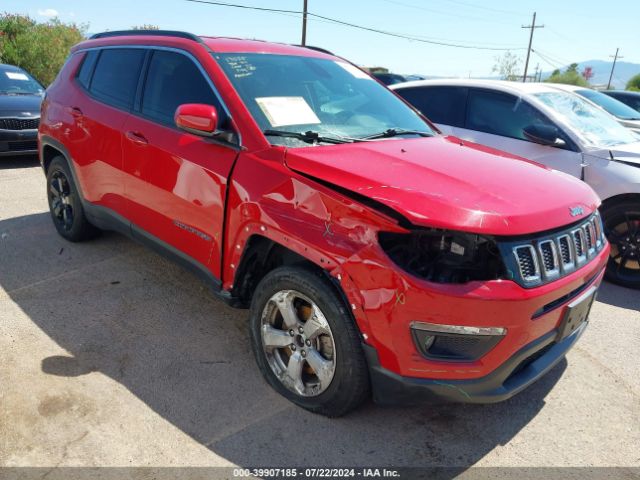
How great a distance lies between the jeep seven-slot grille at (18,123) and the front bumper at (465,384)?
25.4 ft

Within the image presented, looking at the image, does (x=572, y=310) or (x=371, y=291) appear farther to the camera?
(x=572, y=310)

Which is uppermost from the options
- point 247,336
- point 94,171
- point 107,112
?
point 107,112

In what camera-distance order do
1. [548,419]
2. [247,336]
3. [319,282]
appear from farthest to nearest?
[247,336]
[548,419]
[319,282]

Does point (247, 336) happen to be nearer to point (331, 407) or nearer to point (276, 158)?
point (331, 407)

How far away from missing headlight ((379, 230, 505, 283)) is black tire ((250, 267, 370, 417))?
37 centimetres

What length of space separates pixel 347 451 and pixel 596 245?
1.71 meters

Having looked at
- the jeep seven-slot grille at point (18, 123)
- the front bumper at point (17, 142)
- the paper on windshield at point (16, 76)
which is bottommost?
the front bumper at point (17, 142)

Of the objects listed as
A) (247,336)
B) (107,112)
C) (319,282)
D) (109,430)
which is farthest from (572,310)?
(107,112)

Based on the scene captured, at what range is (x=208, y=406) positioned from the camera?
2.71 meters

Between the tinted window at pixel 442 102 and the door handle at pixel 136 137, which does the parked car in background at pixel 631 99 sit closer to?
the tinted window at pixel 442 102

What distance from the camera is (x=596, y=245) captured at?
2.75 metres

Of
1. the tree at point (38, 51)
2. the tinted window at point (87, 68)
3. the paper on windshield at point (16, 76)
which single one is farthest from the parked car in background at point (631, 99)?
the tree at point (38, 51)

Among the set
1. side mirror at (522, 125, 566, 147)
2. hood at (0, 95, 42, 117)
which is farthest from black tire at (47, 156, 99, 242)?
side mirror at (522, 125, 566, 147)

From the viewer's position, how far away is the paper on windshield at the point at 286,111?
2881 mm
